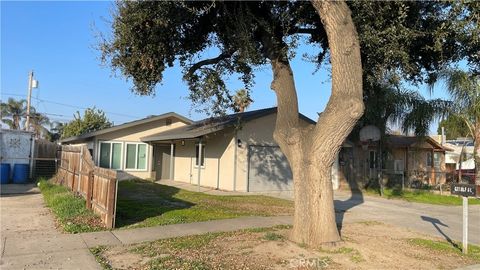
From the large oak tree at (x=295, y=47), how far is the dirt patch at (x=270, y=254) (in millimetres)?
526

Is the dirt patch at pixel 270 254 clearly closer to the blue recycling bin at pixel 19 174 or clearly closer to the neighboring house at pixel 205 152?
the neighboring house at pixel 205 152

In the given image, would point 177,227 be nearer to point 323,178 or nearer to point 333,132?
point 323,178

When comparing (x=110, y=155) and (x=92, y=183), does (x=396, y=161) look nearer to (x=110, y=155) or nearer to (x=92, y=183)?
(x=110, y=155)

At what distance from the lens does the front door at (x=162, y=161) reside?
26.4 m

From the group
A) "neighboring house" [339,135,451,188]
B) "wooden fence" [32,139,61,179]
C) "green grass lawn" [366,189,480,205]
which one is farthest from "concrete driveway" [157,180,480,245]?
"wooden fence" [32,139,61,179]

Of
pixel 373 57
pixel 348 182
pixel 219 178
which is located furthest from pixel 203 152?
pixel 373 57

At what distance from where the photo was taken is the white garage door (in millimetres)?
20109

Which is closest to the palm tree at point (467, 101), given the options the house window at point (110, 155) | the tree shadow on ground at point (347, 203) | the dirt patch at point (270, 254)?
the tree shadow on ground at point (347, 203)

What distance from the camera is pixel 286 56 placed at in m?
9.27

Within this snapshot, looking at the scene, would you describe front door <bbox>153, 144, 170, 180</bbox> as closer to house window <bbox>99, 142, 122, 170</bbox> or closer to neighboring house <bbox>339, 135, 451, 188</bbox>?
house window <bbox>99, 142, 122, 170</bbox>

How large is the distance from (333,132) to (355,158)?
18317 mm

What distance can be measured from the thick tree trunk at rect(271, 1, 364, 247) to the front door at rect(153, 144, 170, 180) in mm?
18732

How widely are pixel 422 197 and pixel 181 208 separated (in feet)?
39.5

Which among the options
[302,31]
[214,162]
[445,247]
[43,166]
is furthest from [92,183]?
[43,166]
